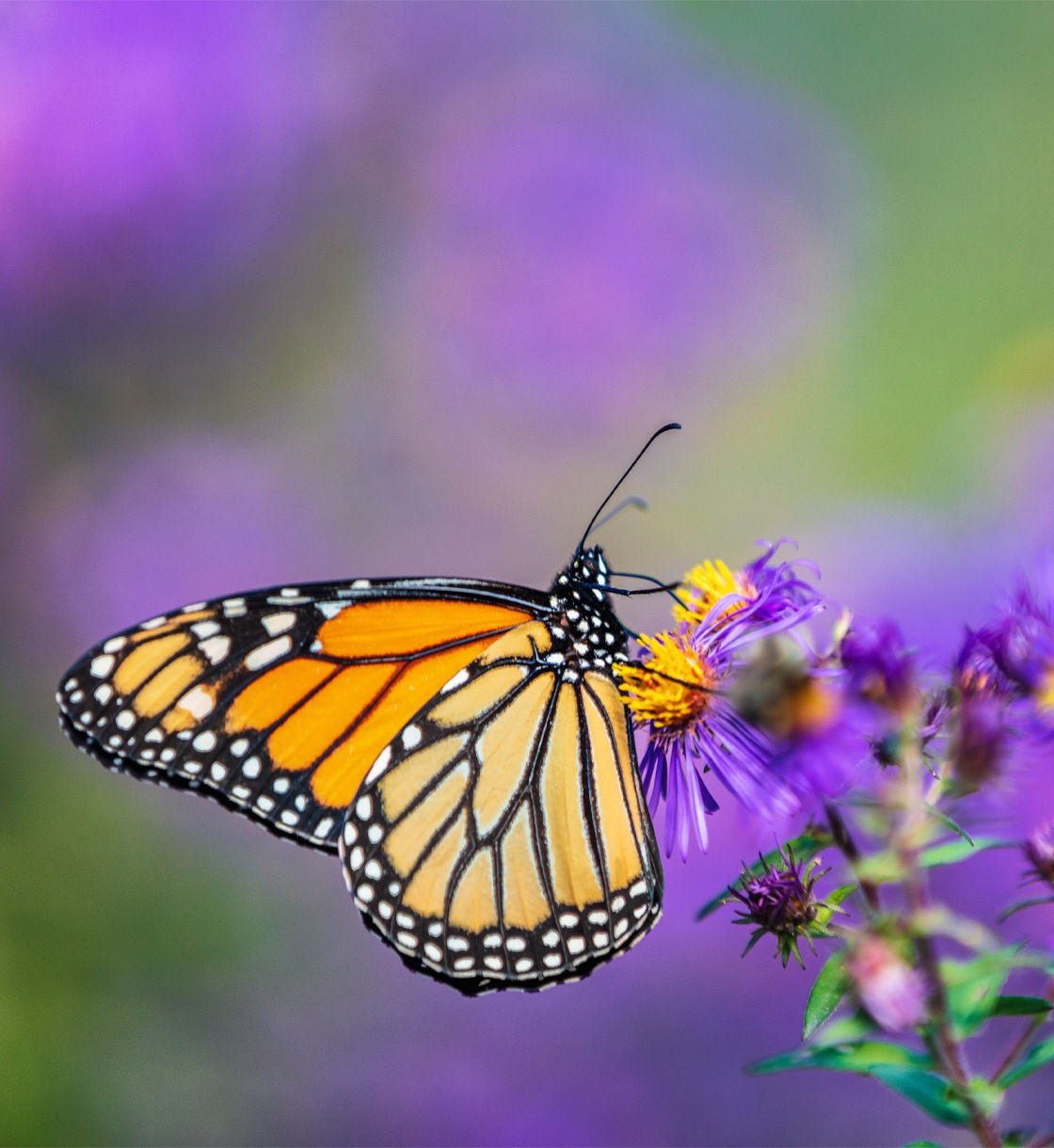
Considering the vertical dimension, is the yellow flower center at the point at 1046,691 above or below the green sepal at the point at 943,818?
above

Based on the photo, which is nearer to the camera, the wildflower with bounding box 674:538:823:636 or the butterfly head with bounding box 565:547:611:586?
the wildflower with bounding box 674:538:823:636

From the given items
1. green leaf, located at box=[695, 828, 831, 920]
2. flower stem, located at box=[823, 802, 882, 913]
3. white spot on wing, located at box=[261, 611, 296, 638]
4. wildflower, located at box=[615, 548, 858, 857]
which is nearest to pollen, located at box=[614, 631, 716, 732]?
wildflower, located at box=[615, 548, 858, 857]

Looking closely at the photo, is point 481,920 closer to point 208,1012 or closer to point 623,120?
point 208,1012

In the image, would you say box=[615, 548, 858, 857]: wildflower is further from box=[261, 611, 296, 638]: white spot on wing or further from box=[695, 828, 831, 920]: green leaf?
box=[261, 611, 296, 638]: white spot on wing

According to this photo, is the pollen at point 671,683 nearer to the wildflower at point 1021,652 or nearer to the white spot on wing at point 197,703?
the wildflower at point 1021,652

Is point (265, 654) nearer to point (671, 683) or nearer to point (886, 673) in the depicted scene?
point (671, 683)

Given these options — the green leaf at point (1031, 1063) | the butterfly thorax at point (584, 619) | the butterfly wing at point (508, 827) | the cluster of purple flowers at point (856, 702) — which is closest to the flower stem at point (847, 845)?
the cluster of purple flowers at point (856, 702)
